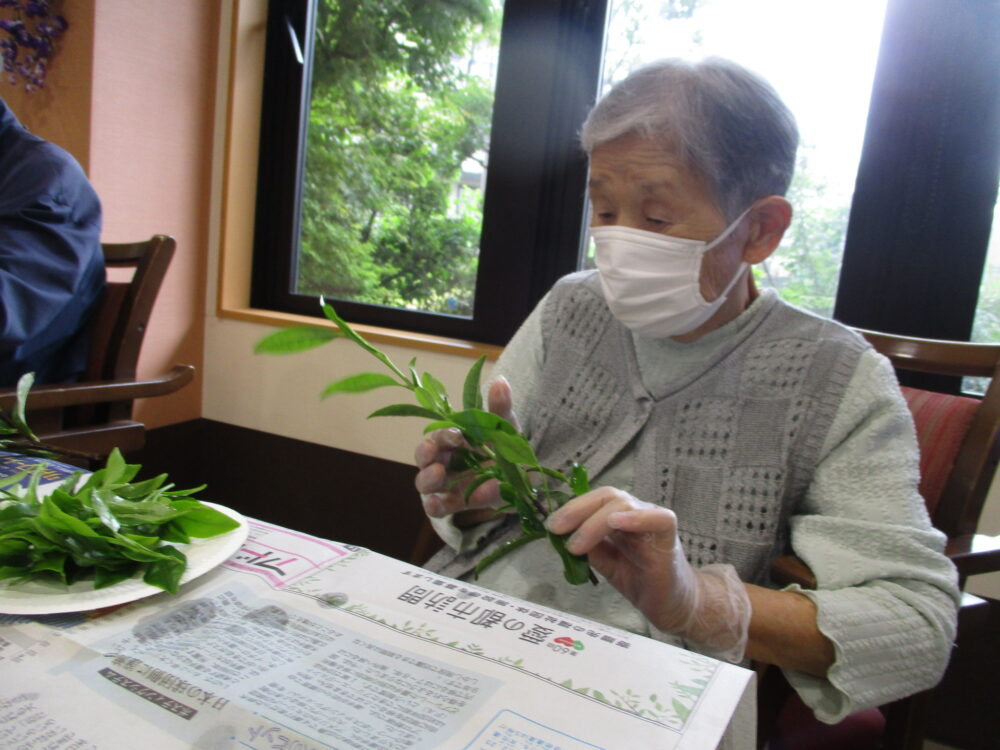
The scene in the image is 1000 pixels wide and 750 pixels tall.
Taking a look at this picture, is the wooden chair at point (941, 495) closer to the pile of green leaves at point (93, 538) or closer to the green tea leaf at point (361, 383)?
the green tea leaf at point (361, 383)

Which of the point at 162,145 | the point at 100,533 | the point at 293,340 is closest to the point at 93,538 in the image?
the point at 100,533

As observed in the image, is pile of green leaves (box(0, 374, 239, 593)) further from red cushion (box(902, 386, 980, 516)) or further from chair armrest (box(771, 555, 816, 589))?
red cushion (box(902, 386, 980, 516))

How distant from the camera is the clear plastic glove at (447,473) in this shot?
0.81m

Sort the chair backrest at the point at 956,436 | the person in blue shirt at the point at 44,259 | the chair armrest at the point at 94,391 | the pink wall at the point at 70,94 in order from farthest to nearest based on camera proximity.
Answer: the pink wall at the point at 70,94 → the person in blue shirt at the point at 44,259 → the chair armrest at the point at 94,391 → the chair backrest at the point at 956,436

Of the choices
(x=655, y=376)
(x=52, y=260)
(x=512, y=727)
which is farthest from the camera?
(x=52, y=260)

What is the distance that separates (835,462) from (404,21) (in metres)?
1.98

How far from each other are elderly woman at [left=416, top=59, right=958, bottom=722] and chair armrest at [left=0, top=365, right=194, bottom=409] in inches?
30.3

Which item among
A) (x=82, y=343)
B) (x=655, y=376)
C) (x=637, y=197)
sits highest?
(x=637, y=197)

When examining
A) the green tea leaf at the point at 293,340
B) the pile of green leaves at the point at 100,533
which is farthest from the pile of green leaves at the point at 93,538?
the green tea leaf at the point at 293,340

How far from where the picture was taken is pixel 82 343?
1.61 m

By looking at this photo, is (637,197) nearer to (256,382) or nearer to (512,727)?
(512,727)

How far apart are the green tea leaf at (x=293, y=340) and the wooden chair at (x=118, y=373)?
0.97 m

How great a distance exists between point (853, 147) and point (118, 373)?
1.73 m

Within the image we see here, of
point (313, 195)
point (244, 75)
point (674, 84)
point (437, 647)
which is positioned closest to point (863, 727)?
point (437, 647)
